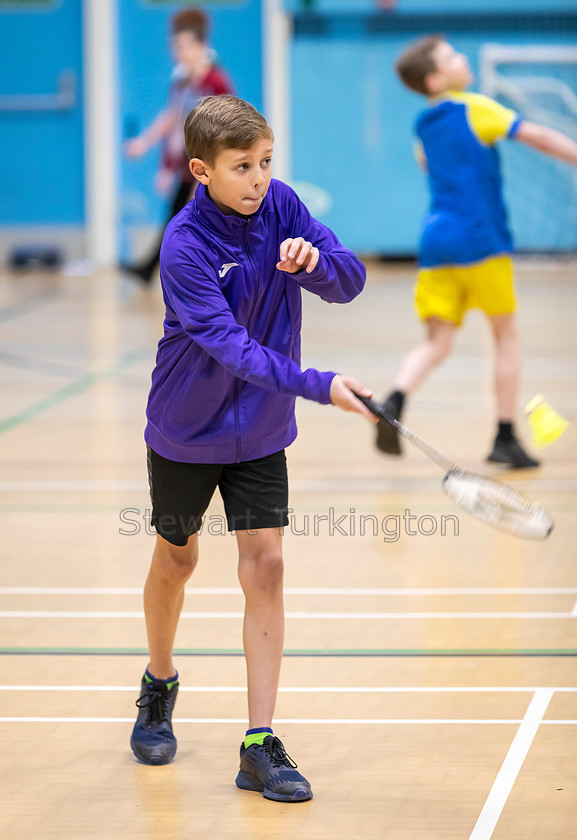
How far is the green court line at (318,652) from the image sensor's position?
3.69 metres

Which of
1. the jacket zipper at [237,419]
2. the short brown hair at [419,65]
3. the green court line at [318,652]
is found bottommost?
the green court line at [318,652]

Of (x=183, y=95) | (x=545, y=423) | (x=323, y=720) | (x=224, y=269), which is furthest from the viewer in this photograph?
(x=183, y=95)

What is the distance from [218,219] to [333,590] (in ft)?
5.85

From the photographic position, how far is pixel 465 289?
19.4 feet

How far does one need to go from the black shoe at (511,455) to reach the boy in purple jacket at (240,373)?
298 centimetres

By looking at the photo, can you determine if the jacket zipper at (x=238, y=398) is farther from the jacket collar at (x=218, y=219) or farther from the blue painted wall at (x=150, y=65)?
the blue painted wall at (x=150, y=65)

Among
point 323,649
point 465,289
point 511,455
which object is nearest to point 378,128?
point 465,289

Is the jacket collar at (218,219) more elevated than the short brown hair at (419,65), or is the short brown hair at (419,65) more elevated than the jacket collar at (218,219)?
the short brown hair at (419,65)

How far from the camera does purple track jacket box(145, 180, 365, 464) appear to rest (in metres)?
2.73

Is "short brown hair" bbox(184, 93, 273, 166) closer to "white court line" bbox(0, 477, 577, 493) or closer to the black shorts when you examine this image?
the black shorts

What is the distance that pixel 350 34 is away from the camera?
14148mm

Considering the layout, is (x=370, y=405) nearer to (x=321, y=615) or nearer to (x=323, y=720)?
(x=323, y=720)

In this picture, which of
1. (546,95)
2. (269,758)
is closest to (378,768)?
(269,758)

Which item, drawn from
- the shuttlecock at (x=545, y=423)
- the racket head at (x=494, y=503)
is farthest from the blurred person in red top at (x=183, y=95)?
the racket head at (x=494, y=503)
